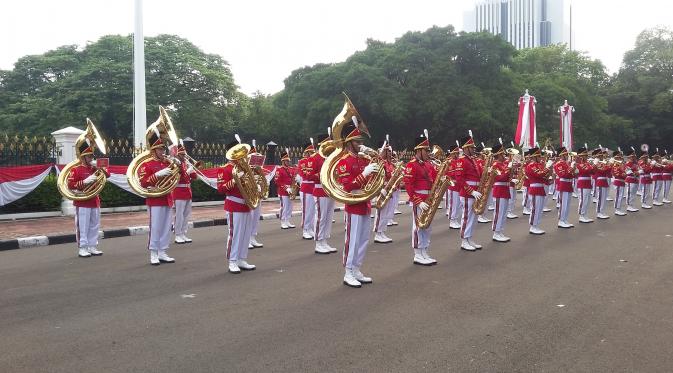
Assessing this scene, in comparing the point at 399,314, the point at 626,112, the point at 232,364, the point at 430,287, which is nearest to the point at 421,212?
the point at 430,287

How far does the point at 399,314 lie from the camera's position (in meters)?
5.34

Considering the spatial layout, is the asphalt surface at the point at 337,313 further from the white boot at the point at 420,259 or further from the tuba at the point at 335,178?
the tuba at the point at 335,178

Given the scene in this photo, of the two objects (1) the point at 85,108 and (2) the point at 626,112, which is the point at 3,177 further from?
(2) the point at 626,112

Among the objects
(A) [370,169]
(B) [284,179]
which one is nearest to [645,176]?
(B) [284,179]

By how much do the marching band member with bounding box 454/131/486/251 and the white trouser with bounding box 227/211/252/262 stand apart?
3867mm

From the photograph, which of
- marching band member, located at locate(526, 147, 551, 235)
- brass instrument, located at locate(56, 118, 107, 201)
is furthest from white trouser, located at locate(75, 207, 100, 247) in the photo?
marching band member, located at locate(526, 147, 551, 235)

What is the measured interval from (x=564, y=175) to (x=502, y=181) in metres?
2.16

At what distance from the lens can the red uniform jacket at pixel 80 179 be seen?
345 inches

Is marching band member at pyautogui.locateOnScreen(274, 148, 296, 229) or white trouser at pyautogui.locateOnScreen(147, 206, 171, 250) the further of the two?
marching band member at pyautogui.locateOnScreen(274, 148, 296, 229)

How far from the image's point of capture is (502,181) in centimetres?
1088

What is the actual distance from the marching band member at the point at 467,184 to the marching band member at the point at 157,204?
4.80m

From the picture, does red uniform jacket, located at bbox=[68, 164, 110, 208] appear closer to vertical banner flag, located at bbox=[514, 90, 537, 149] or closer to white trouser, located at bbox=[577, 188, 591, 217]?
white trouser, located at bbox=[577, 188, 591, 217]

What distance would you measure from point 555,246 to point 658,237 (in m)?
2.72

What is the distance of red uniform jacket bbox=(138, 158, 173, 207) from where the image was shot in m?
8.06
